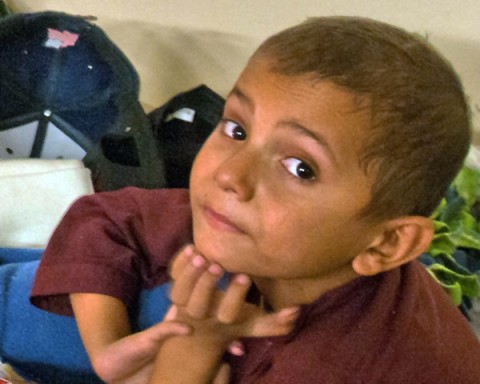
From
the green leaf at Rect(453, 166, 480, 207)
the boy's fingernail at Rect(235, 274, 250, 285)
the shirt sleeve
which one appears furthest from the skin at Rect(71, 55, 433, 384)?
the green leaf at Rect(453, 166, 480, 207)

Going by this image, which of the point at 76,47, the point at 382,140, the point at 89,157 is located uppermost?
the point at 382,140

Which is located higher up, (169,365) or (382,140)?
(382,140)

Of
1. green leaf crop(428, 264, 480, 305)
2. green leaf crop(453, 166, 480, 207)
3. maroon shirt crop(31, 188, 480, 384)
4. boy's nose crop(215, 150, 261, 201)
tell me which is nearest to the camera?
boy's nose crop(215, 150, 261, 201)

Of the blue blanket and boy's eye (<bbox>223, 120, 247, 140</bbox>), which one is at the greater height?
boy's eye (<bbox>223, 120, 247, 140</bbox>)

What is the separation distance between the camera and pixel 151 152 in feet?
3.75

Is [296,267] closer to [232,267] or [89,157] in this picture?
[232,267]

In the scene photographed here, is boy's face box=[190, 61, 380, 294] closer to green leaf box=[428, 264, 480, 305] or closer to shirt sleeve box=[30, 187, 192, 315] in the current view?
shirt sleeve box=[30, 187, 192, 315]

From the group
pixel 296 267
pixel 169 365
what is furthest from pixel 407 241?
pixel 169 365

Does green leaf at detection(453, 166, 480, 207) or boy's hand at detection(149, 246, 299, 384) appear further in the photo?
green leaf at detection(453, 166, 480, 207)

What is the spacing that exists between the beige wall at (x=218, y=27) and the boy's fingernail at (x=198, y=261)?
2.69ft

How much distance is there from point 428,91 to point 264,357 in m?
0.30

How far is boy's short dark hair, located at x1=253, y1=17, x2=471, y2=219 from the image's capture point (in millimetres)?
549

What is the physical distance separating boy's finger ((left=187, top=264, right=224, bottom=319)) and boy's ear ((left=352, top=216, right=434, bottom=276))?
0.48 feet

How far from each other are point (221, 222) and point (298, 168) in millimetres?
78
